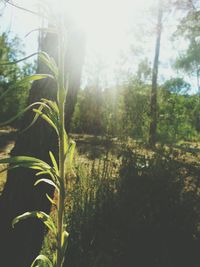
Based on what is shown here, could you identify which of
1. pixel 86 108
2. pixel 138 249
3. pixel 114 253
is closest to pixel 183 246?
pixel 138 249

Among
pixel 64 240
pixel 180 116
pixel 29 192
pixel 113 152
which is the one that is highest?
pixel 180 116

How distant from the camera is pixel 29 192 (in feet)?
8.81

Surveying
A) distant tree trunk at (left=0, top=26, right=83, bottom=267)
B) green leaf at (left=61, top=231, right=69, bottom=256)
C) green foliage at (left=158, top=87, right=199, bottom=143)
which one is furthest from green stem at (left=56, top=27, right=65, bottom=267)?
green foliage at (left=158, top=87, right=199, bottom=143)

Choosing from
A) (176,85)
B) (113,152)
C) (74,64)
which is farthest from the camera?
(176,85)

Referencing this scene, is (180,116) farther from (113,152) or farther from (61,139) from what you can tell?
(61,139)

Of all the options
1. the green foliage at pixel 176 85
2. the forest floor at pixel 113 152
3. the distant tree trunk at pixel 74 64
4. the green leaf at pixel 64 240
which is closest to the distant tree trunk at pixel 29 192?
the distant tree trunk at pixel 74 64

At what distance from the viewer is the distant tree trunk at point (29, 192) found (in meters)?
2.43

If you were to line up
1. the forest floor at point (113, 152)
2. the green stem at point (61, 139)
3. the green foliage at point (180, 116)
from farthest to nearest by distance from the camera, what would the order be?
the green foliage at point (180, 116) < the forest floor at point (113, 152) < the green stem at point (61, 139)

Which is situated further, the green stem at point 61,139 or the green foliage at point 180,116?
the green foliage at point 180,116

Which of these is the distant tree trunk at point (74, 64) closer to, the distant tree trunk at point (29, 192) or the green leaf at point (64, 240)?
the distant tree trunk at point (29, 192)

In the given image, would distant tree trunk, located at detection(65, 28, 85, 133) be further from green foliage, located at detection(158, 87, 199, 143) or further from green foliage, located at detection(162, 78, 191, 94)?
green foliage, located at detection(162, 78, 191, 94)

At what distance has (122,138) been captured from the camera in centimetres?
425

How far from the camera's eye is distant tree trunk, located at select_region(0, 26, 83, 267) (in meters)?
2.43

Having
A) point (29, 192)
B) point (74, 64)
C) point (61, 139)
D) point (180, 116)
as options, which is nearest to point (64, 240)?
point (61, 139)
